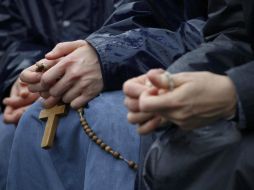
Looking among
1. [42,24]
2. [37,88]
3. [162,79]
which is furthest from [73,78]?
[42,24]

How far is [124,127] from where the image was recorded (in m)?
1.37

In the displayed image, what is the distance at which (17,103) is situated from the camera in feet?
6.11

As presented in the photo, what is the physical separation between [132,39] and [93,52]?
0.10m

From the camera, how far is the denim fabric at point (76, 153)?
1.35m

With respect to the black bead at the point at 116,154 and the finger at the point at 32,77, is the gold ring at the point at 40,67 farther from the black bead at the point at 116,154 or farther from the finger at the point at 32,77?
the black bead at the point at 116,154

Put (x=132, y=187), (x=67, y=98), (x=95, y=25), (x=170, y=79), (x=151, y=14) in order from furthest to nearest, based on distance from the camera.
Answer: (x=95, y=25), (x=151, y=14), (x=67, y=98), (x=132, y=187), (x=170, y=79)

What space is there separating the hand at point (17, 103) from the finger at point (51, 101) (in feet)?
1.12

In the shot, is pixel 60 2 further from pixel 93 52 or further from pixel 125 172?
pixel 125 172

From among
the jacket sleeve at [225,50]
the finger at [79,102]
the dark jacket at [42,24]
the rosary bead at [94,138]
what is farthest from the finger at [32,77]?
the dark jacket at [42,24]

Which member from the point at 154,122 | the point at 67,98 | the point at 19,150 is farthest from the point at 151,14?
the point at 154,122

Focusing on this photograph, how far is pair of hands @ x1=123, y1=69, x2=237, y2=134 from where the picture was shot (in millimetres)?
1011

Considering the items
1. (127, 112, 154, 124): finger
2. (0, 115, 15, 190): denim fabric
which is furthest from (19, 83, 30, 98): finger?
(127, 112, 154, 124): finger

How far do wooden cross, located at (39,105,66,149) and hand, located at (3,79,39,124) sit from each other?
36 centimetres

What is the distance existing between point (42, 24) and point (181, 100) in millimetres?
1249
